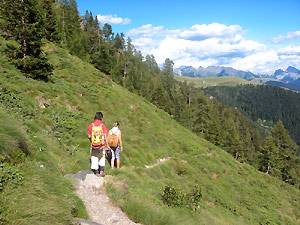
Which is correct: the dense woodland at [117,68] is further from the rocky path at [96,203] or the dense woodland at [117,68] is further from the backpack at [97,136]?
the rocky path at [96,203]

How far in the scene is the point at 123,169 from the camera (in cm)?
953

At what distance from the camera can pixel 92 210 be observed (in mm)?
5484

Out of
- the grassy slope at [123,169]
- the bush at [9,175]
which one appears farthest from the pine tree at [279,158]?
the bush at [9,175]

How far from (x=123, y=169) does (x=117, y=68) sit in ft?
199

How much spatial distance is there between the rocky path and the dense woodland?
1296 cm

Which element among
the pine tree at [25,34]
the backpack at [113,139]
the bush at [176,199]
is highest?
the pine tree at [25,34]

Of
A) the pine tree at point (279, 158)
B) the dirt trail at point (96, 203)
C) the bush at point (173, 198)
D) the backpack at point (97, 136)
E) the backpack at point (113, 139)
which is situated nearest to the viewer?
the dirt trail at point (96, 203)

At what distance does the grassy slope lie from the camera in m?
4.73

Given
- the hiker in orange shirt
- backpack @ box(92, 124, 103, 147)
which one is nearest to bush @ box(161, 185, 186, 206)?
the hiker in orange shirt

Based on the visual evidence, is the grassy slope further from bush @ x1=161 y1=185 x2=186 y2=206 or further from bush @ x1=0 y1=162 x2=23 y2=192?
bush @ x1=161 y1=185 x2=186 y2=206

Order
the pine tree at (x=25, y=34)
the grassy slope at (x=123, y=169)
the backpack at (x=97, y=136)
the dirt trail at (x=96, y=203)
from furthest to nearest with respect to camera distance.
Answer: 1. the pine tree at (x=25, y=34)
2. the backpack at (x=97, y=136)
3. the dirt trail at (x=96, y=203)
4. the grassy slope at (x=123, y=169)

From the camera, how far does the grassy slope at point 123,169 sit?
4734mm

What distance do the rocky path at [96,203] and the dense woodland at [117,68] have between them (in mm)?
12963

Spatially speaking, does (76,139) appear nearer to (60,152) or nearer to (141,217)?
(60,152)
